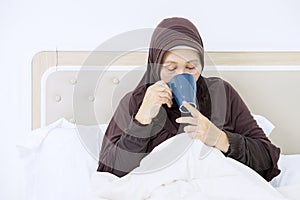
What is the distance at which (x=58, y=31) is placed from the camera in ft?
6.66

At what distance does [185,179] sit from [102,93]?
2.24ft

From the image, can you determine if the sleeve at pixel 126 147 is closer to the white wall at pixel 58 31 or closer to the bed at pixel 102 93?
the bed at pixel 102 93

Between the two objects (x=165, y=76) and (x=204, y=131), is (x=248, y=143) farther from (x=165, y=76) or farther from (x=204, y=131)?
Result: (x=165, y=76)

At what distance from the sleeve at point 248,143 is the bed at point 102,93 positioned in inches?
7.0

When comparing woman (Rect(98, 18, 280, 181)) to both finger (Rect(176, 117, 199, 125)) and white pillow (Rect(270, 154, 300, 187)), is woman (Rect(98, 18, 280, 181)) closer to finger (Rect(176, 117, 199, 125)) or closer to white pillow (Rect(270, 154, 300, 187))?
finger (Rect(176, 117, 199, 125))

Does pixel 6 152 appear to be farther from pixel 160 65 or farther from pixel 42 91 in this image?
pixel 160 65

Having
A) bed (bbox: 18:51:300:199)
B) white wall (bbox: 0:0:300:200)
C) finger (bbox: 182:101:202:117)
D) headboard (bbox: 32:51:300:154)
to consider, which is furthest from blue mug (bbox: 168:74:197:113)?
white wall (bbox: 0:0:300:200)

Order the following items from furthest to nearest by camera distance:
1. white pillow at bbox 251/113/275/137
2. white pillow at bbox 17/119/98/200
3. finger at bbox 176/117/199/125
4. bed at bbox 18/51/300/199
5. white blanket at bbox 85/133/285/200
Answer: white pillow at bbox 251/113/275/137 < bed at bbox 18/51/300/199 < white pillow at bbox 17/119/98/200 < finger at bbox 176/117/199/125 < white blanket at bbox 85/133/285/200

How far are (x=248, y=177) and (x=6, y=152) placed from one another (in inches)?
40.3

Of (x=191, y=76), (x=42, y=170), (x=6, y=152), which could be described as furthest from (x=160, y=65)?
(x=6, y=152)

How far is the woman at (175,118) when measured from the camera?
149 cm

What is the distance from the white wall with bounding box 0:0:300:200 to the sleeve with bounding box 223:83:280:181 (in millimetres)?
435

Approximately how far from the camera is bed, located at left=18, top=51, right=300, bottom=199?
1777mm

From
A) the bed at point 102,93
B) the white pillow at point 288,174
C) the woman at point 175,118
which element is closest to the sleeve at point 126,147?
the woman at point 175,118
